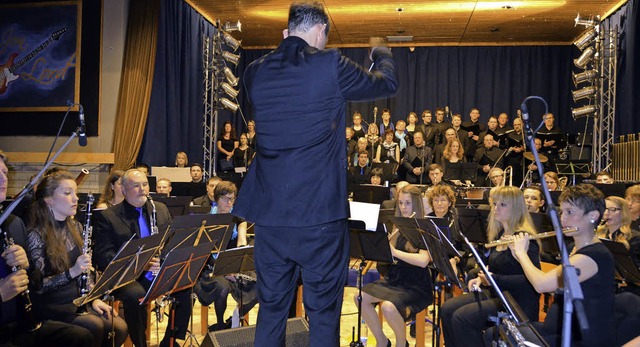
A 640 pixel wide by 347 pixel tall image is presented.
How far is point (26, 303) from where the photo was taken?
3.42 m

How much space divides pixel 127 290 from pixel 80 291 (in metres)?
0.70

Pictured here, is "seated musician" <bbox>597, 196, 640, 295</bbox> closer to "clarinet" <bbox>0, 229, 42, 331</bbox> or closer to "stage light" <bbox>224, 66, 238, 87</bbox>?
"clarinet" <bbox>0, 229, 42, 331</bbox>

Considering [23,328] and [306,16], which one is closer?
[306,16]

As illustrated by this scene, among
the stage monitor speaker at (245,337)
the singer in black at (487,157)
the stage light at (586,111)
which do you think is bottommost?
the stage monitor speaker at (245,337)

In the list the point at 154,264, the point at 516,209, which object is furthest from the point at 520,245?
the point at 154,264

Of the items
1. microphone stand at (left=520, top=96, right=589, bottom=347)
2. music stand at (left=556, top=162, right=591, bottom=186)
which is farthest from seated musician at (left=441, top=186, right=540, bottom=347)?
music stand at (left=556, top=162, right=591, bottom=186)

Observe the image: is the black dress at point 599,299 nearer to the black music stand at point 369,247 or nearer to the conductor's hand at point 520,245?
the conductor's hand at point 520,245

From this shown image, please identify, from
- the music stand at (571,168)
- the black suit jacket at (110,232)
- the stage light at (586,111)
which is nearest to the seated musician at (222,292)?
the black suit jacket at (110,232)

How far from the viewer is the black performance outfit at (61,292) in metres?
3.78

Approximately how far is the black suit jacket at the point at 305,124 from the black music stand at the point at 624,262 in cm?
229

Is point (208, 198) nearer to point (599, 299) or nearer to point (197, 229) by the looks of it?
point (197, 229)

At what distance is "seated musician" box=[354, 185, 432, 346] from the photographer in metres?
4.77

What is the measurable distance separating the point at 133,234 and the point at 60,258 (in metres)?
0.89

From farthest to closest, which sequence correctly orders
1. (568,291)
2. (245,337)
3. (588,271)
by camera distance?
(245,337)
(588,271)
(568,291)
